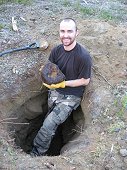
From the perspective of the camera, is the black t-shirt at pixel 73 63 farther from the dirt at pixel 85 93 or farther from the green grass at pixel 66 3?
the green grass at pixel 66 3

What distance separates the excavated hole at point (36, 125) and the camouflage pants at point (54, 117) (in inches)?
15.1

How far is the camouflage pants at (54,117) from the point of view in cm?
541

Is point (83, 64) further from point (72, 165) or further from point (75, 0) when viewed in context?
point (75, 0)

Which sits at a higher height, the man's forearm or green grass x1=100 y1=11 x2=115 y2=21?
green grass x1=100 y1=11 x2=115 y2=21

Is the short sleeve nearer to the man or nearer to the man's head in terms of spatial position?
the man

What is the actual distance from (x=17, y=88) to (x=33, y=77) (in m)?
0.32

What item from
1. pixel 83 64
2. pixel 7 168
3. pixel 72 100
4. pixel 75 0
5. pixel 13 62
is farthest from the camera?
pixel 75 0

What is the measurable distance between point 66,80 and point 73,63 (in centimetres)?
32

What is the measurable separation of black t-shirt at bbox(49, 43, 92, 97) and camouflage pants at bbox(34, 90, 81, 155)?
0.10 m

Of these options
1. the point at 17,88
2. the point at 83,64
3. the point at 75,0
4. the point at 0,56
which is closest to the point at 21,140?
the point at 17,88

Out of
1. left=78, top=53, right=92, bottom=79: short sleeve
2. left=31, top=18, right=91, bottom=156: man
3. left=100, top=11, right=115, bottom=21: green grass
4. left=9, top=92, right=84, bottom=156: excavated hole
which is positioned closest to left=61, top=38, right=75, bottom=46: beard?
left=31, top=18, right=91, bottom=156: man

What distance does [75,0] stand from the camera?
7.48 m

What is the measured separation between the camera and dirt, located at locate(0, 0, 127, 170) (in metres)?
4.46

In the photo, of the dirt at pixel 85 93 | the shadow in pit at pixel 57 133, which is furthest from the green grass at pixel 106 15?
the shadow in pit at pixel 57 133
